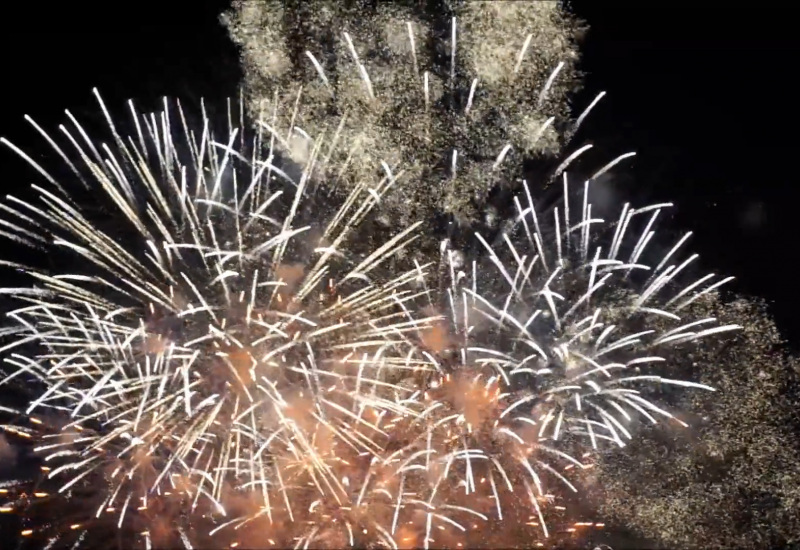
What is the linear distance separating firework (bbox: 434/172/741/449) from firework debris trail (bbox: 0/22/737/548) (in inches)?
1.2

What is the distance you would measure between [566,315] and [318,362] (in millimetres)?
2795

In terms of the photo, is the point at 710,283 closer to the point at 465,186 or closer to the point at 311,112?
the point at 465,186

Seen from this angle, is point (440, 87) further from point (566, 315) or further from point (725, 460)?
point (725, 460)

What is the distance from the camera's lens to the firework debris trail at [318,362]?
284 inches

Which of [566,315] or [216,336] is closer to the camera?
[216,336]

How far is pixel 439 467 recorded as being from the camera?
7.47 metres

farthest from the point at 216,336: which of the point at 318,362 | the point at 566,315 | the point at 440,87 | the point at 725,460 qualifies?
the point at 725,460

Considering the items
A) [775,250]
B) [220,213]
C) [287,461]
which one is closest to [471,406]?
[287,461]

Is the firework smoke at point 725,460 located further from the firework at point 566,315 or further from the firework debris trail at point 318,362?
the firework debris trail at point 318,362

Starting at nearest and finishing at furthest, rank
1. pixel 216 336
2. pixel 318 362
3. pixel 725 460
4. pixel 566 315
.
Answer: pixel 216 336 < pixel 318 362 < pixel 566 315 < pixel 725 460

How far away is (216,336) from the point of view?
23.4ft

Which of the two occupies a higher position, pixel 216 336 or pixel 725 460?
pixel 216 336

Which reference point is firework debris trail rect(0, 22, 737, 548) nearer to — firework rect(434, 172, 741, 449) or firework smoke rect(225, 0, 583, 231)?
firework rect(434, 172, 741, 449)

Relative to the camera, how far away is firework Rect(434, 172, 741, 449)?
7.43 metres
